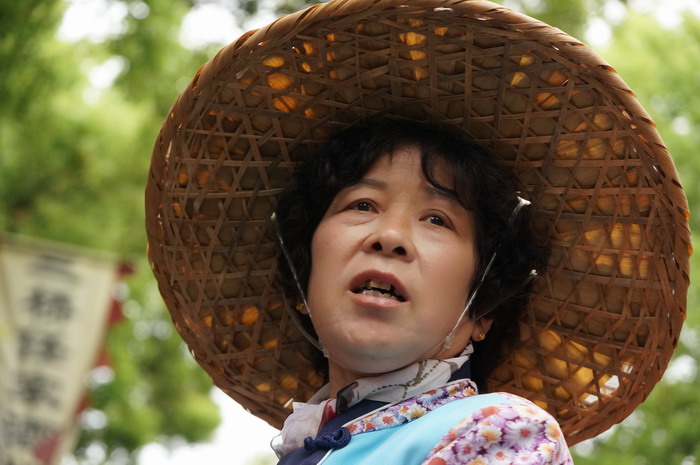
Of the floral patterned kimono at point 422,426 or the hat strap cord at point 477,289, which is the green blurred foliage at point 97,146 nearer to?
the hat strap cord at point 477,289

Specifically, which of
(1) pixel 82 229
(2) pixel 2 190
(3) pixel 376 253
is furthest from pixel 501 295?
(1) pixel 82 229

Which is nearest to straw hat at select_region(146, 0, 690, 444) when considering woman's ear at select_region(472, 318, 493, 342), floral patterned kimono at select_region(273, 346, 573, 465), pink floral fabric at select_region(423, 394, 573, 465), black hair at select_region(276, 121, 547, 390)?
black hair at select_region(276, 121, 547, 390)

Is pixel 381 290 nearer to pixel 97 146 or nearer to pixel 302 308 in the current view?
pixel 302 308

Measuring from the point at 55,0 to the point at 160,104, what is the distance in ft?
10.6

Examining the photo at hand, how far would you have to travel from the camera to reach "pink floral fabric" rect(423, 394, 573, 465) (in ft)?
4.76

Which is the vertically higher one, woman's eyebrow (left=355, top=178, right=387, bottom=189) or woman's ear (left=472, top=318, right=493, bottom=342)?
woman's eyebrow (left=355, top=178, right=387, bottom=189)

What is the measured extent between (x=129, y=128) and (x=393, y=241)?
23.4ft

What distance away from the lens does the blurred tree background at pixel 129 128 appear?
6.19 metres

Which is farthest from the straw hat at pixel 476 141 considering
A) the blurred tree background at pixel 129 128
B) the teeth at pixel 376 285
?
the blurred tree background at pixel 129 128

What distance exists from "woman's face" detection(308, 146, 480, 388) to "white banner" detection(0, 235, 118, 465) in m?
6.17

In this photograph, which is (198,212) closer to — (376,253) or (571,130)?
(376,253)

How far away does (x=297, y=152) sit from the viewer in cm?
213

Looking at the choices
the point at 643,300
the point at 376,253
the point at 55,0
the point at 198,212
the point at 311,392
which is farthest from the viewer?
the point at 55,0

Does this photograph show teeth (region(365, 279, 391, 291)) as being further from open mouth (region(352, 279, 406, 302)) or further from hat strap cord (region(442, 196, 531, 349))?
hat strap cord (region(442, 196, 531, 349))
